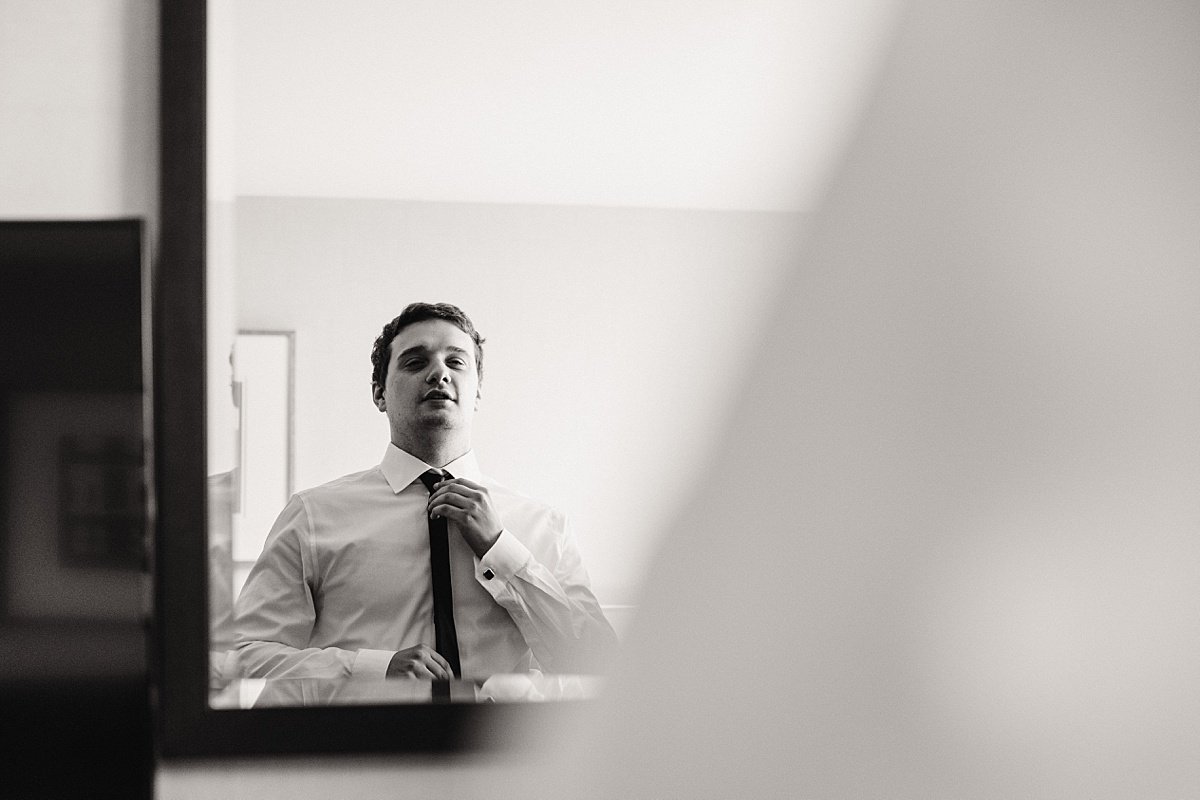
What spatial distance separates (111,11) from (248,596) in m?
0.60

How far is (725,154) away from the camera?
100cm

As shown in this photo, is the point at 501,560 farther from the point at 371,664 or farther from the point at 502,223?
the point at 502,223

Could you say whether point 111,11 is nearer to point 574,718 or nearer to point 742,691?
point 574,718

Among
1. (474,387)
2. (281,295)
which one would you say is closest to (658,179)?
(474,387)

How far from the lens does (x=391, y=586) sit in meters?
0.93

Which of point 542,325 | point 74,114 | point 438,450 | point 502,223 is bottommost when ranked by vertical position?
point 438,450

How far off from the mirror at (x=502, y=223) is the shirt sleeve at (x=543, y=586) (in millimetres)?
30

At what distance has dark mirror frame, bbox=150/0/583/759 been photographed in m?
0.89

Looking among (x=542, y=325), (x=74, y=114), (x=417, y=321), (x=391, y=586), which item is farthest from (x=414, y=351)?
(x=74, y=114)

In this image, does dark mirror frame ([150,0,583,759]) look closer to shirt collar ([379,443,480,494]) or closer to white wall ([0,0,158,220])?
white wall ([0,0,158,220])

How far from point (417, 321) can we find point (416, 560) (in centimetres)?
24

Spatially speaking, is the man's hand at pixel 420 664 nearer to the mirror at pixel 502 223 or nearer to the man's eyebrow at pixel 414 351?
the mirror at pixel 502 223

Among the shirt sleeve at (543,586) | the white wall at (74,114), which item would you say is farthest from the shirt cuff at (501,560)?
the white wall at (74,114)

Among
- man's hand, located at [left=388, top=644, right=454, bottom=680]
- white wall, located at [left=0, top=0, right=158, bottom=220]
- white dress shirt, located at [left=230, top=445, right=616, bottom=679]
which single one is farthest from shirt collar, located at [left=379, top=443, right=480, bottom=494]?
white wall, located at [left=0, top=0, right=158, bottom=220]
